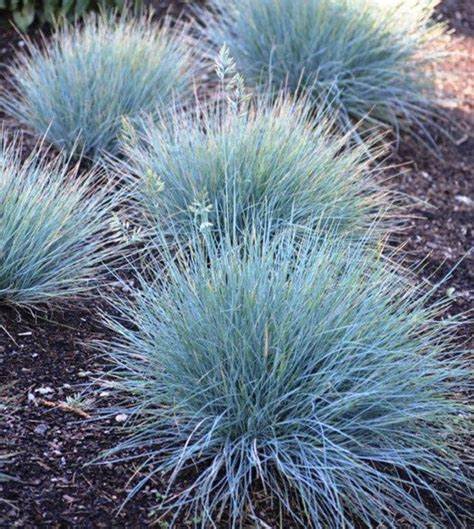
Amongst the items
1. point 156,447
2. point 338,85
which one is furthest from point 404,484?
point 338,85

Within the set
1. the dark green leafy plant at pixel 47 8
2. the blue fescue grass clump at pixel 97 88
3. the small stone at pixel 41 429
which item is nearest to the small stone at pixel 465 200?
the blue fescue grass clump at pixel 97 88

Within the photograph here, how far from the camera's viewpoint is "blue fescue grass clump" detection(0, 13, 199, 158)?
16.4 ft

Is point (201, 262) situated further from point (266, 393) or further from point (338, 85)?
point (338, 85)

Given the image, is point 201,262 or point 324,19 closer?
point 201,262

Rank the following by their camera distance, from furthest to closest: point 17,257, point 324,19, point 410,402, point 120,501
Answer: point 324,19 < point 17,257 < point 410,402 < point 120,501

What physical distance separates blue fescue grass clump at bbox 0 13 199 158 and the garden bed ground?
1407 mm

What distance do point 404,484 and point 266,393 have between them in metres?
0.58

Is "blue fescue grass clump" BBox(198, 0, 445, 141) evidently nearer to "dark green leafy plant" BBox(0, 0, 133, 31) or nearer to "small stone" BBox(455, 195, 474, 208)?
"small stone" BBox(455, 195, 474, 208)

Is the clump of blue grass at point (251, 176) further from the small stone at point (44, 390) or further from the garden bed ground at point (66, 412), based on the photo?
the small stone at point (44, 390)

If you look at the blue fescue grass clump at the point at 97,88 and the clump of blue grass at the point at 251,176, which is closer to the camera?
the clump of blue grass at the point at 251,176

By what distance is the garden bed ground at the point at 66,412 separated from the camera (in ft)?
9.26

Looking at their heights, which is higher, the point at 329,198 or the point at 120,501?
the point at 329,198

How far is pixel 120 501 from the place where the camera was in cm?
289

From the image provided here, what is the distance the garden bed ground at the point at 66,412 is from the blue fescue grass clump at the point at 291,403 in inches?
5.2
